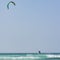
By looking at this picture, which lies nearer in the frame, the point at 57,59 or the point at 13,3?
the point at 57,59

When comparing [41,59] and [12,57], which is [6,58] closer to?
[12,57]

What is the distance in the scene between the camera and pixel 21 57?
20.7 meters

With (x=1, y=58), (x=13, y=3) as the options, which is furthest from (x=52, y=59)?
(x=13, y=3)

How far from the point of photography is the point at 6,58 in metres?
20.7

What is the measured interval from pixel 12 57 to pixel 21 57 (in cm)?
55

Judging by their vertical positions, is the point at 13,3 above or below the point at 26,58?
above

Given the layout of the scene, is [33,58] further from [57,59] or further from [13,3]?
[13,3]

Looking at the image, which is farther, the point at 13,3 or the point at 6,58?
the point at 13,3

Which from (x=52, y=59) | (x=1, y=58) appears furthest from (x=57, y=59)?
(x=1, y=58)

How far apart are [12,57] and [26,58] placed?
0.91 metres

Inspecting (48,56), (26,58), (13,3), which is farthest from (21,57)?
(13,3)

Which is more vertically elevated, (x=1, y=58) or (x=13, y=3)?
(x=13, y=3)

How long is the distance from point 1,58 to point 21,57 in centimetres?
123

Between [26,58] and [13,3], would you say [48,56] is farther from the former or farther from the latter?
[13,3]
